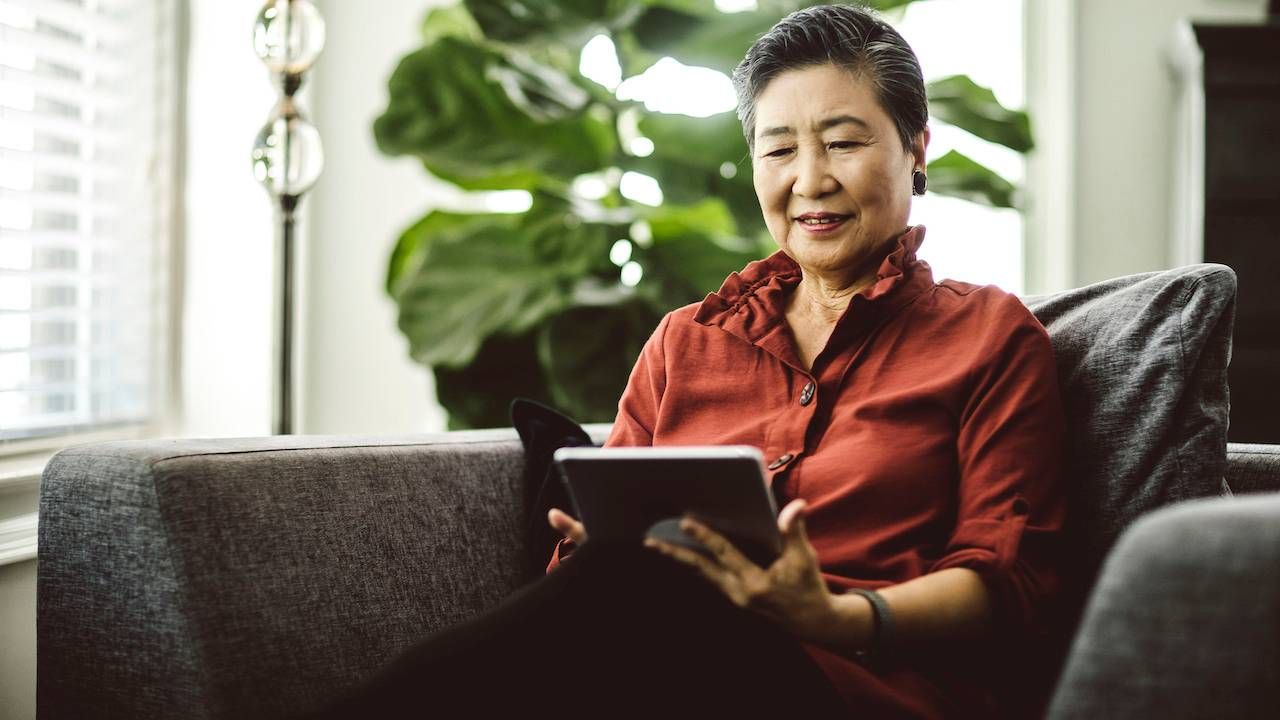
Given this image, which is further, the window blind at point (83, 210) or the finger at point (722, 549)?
the window blind at point (83, 210)

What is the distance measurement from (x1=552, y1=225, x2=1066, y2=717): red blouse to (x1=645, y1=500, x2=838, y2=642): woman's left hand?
7 cm

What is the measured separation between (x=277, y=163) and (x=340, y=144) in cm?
107

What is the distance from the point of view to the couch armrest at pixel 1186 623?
0.64 m

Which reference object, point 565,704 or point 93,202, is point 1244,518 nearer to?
point 565,704

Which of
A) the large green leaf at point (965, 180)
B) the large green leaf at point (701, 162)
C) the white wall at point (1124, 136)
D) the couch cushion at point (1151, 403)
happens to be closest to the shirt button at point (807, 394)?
the couch cushion at point (1151, 403)

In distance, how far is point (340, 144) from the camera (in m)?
2.85

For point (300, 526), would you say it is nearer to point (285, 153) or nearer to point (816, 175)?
point (816, 175)

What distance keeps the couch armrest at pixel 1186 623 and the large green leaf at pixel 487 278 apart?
5.16ft

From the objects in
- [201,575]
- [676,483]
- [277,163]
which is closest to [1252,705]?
[676,483]

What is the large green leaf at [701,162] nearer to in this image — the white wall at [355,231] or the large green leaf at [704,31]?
the large green leaf at [704,31]

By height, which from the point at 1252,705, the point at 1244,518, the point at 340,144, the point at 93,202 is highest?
the point at 340,144

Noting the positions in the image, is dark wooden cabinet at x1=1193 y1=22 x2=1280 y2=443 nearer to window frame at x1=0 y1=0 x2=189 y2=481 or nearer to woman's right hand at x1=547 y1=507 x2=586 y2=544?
woman's right hand at x1=547 y1=507 x2=586 y2=544

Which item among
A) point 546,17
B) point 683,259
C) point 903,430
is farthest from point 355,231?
point 903,430

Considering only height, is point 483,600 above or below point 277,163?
below
